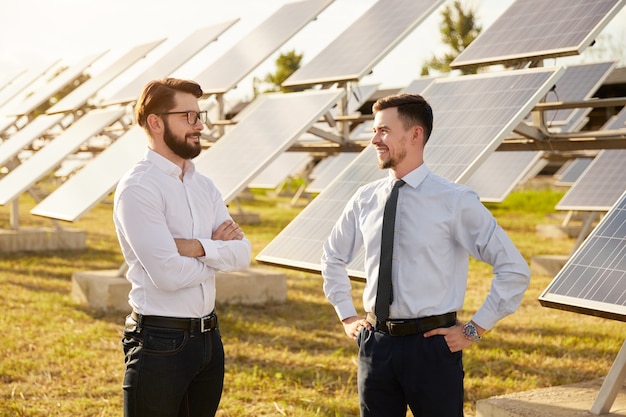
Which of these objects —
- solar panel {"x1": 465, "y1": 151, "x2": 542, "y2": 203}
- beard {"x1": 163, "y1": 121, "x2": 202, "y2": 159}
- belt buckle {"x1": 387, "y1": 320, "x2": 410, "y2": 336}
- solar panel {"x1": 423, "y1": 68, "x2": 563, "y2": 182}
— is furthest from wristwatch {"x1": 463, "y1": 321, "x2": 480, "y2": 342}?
solar panel {"x1": 465, "y1": 151, "x2": 542, "y2": 203}

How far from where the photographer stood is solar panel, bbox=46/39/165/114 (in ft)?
49.2

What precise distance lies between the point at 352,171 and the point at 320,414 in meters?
1.83

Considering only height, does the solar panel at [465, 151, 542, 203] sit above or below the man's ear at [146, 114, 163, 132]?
below

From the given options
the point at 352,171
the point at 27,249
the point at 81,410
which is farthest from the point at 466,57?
the point at 27,249

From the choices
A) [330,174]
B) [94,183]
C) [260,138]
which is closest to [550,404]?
[260,138]

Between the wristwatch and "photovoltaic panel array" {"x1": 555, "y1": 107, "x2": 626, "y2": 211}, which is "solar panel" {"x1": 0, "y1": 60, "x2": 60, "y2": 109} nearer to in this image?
"photovoltaic panel array" {"x1": 555, "y1": 107, "x2": 626, "y2": 211}

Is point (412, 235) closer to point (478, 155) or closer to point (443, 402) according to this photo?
point (443, 402)

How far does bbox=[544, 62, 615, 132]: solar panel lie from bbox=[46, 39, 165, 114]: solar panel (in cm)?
722

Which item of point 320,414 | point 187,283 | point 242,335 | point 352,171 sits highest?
point 187,283

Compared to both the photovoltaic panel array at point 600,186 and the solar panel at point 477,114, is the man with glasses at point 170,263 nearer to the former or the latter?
the solar panel at point 477,114

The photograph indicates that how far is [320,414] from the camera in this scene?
5.90 metres

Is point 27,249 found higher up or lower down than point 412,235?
lower down

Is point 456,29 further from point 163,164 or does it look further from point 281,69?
point 163,164

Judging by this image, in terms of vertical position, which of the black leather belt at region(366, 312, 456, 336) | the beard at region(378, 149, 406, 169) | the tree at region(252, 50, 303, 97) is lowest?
the tree at region(252, 50, 303, 97)
